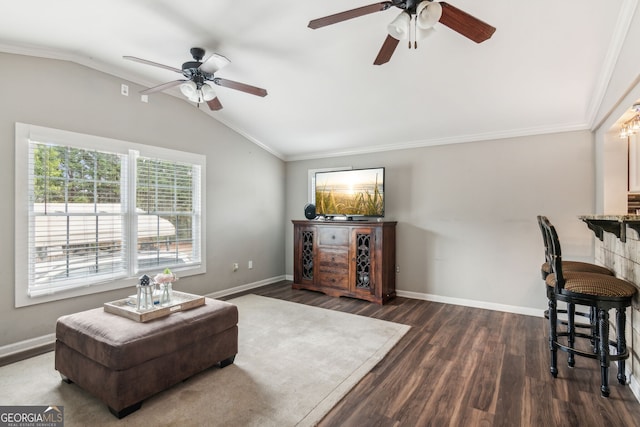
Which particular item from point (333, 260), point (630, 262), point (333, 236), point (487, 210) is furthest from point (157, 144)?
point (630, 262)

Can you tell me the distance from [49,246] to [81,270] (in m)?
0.39

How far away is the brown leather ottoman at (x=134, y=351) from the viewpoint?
1.91m

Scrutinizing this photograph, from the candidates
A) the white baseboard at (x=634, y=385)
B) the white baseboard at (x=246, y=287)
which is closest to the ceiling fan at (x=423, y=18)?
the white baseboard at (x=634, y=385)

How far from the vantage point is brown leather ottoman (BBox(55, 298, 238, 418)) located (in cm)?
191

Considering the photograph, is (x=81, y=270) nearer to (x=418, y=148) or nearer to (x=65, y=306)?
(x=65, y=306)

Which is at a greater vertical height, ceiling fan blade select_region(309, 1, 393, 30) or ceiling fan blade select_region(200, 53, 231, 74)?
ceiling fan blade select_region(200, 53, 231, 74)

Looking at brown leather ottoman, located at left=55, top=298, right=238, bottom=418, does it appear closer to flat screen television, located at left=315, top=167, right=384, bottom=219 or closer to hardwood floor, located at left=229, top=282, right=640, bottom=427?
hardwood floor, located at left=229, top=282, right=640, bottom=427

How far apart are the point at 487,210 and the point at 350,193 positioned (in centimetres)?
193

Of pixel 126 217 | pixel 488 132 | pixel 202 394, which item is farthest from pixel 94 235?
pixel 488 132

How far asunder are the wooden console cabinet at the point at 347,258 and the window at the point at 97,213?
64.2 inches

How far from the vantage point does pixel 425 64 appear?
2967mm

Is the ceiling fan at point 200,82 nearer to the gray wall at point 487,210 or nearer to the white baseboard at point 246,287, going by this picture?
the gray wall at point 487,210

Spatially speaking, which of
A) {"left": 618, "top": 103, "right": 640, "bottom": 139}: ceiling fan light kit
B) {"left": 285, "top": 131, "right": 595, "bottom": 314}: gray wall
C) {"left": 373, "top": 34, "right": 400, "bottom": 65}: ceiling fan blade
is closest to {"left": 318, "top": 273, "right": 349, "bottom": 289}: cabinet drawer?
{"left": 285, "top": 131, "right": 595, "bottom": 314}: gray wall

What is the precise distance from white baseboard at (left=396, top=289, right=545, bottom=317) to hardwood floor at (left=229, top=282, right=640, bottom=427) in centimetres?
41
